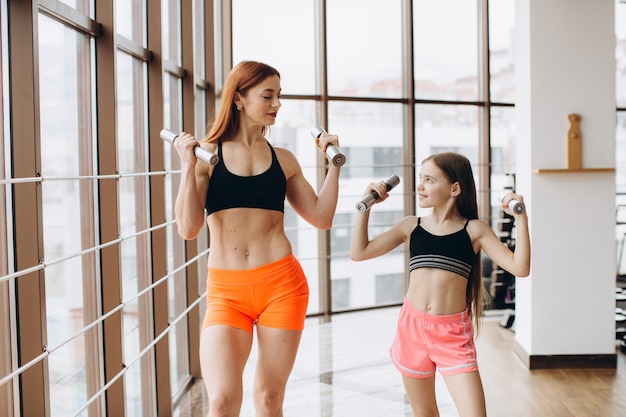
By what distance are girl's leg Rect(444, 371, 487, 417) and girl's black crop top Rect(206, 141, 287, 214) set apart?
0.82 meters

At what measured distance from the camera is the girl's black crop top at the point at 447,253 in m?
2.38

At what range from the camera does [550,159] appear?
428 cm

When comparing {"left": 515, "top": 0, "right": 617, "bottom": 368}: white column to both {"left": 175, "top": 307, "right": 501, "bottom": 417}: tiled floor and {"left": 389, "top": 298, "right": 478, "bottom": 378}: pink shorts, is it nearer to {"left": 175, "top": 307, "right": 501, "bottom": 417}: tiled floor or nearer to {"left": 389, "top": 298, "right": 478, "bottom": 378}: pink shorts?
{"left": 175, "top": 307, "right": 501, "bottom": 417}: tiled floor

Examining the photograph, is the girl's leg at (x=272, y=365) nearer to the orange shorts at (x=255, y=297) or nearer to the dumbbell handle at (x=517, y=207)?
the orange shorts at (x=255, y=297)

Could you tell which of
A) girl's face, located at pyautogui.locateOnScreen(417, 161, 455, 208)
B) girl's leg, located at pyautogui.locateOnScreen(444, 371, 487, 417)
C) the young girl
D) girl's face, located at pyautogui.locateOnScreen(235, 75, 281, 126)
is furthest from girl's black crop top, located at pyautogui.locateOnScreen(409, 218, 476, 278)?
girl's face, located at pyautogui.locateOnScreen(235, 75, 281, 126)

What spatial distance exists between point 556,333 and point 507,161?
2621 millimetres

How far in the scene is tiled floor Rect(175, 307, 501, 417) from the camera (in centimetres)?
361

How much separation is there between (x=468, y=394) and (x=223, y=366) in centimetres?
78

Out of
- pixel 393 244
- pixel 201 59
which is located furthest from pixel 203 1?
pixel 393 244

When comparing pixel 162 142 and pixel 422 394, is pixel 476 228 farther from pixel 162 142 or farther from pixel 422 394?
pixel 162 142

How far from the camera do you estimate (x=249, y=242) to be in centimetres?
218

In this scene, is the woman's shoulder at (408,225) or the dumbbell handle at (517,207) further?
the woman's shoulder at (408,225)

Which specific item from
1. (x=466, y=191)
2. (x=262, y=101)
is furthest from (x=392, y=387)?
(x=262, y=101)

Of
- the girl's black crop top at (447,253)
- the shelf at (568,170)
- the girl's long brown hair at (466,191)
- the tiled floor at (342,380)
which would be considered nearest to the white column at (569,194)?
the shelf at (568,170)
